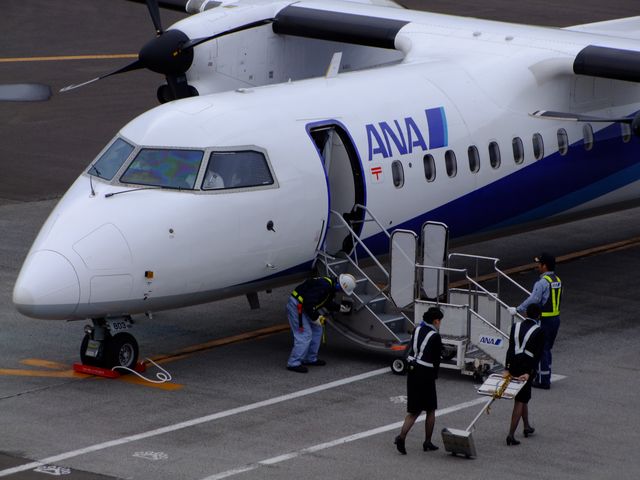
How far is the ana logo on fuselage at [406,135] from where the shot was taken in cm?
1962

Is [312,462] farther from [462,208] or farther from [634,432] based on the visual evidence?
[462,208]

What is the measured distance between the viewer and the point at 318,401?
57.4ft

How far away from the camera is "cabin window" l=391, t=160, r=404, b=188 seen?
1978 cm

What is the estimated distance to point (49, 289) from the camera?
1675 centimetres

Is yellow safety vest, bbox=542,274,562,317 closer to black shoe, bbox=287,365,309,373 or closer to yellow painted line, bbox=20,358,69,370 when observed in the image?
black shoe, bbox=287,365,309,373

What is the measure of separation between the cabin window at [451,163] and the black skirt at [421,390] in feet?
18.6

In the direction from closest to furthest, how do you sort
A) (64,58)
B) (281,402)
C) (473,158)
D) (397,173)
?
(281,402), (397,173), (473,158), (64,58)

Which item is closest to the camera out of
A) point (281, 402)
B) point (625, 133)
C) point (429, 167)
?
point (281, 402)

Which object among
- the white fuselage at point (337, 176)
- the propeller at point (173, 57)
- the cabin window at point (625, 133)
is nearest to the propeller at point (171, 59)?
the propeller at point (173, 57)

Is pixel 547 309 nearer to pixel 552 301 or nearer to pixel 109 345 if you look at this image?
pixel 552 301

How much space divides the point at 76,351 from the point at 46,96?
4.06m

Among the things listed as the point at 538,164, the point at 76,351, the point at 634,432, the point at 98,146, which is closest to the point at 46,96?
the point at 76,351

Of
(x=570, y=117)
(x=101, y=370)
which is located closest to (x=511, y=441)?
(x=101, y=370)

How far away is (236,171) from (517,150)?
17.7 ft
